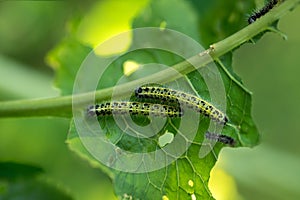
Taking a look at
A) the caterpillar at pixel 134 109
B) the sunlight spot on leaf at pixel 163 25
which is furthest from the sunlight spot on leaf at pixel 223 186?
the caterpillar at pixel 134 109

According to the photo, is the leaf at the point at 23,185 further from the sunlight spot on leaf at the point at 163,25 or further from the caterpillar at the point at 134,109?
the sunlight spot on leaf at the point at 163,25

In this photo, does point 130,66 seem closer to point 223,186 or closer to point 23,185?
point 23,185

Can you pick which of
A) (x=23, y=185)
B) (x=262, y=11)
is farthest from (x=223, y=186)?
(x=262, y=11)

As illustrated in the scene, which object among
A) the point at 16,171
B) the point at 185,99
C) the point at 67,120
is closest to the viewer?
the point at 185,99

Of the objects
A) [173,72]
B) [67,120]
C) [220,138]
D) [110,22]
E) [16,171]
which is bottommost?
[220,138]

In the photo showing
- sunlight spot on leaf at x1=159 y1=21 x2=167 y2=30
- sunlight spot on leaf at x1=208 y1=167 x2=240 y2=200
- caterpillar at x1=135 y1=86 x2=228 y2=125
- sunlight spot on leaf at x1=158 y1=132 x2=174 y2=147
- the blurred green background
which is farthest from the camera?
the blurred green background

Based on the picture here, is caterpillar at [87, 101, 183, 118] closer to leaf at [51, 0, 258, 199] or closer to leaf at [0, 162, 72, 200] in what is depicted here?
leaf at [51, 0, 258, 199]

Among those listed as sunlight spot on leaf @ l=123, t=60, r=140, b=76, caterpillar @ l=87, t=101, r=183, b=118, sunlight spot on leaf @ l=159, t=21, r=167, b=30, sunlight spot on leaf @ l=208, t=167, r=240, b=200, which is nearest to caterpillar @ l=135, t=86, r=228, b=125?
caterpillar @ l=87, t=101, r=183, b=118
